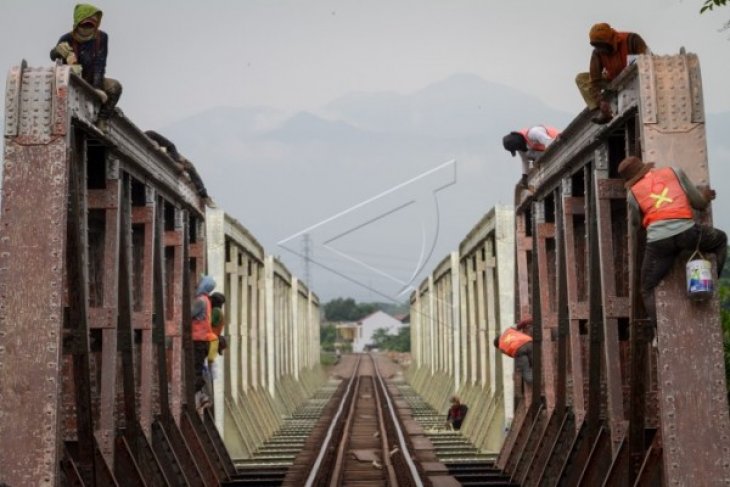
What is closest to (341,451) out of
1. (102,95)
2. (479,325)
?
(479,325)

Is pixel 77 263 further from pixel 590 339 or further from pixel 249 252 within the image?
pixel 249 252

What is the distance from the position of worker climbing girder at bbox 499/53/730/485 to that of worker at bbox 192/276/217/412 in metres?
3.61

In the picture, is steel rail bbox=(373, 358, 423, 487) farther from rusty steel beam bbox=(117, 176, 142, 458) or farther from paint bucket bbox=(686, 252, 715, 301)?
paint bucket bbox=(686, 252, 715, 301)

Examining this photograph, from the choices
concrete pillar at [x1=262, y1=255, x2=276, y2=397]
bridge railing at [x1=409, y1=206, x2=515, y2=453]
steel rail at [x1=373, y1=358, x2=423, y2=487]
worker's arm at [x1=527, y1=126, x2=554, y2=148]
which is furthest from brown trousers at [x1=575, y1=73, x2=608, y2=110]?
concrete pillar at [x1=262, y1=255, x2=276, y2=397]

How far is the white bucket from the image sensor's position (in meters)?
6.86

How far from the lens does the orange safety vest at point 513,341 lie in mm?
12805

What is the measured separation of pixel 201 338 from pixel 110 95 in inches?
197

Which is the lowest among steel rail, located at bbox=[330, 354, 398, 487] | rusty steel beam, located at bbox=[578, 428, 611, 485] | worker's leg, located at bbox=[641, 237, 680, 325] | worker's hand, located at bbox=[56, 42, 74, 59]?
steel rail, located at bbox=[330, 354, 398, 487]

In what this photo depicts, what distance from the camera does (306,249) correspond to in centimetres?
12838

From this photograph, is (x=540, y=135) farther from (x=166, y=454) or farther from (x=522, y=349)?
(x=166, y=454)

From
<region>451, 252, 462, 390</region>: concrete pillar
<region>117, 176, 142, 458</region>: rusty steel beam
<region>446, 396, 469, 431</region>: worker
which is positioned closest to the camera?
<region>117, 176, 142, 458</region>: rusty steel beam

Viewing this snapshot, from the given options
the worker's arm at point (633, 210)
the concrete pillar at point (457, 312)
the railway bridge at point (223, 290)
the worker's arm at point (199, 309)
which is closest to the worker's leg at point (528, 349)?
the railway bridge at point (223, 290)

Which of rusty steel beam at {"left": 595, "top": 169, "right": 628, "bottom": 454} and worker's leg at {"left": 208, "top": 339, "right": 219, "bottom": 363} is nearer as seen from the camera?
rusty steel beam at {"left": 595, "top": 169, "right": 628, "bottom": 454}

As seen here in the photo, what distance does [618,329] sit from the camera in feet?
29.3
